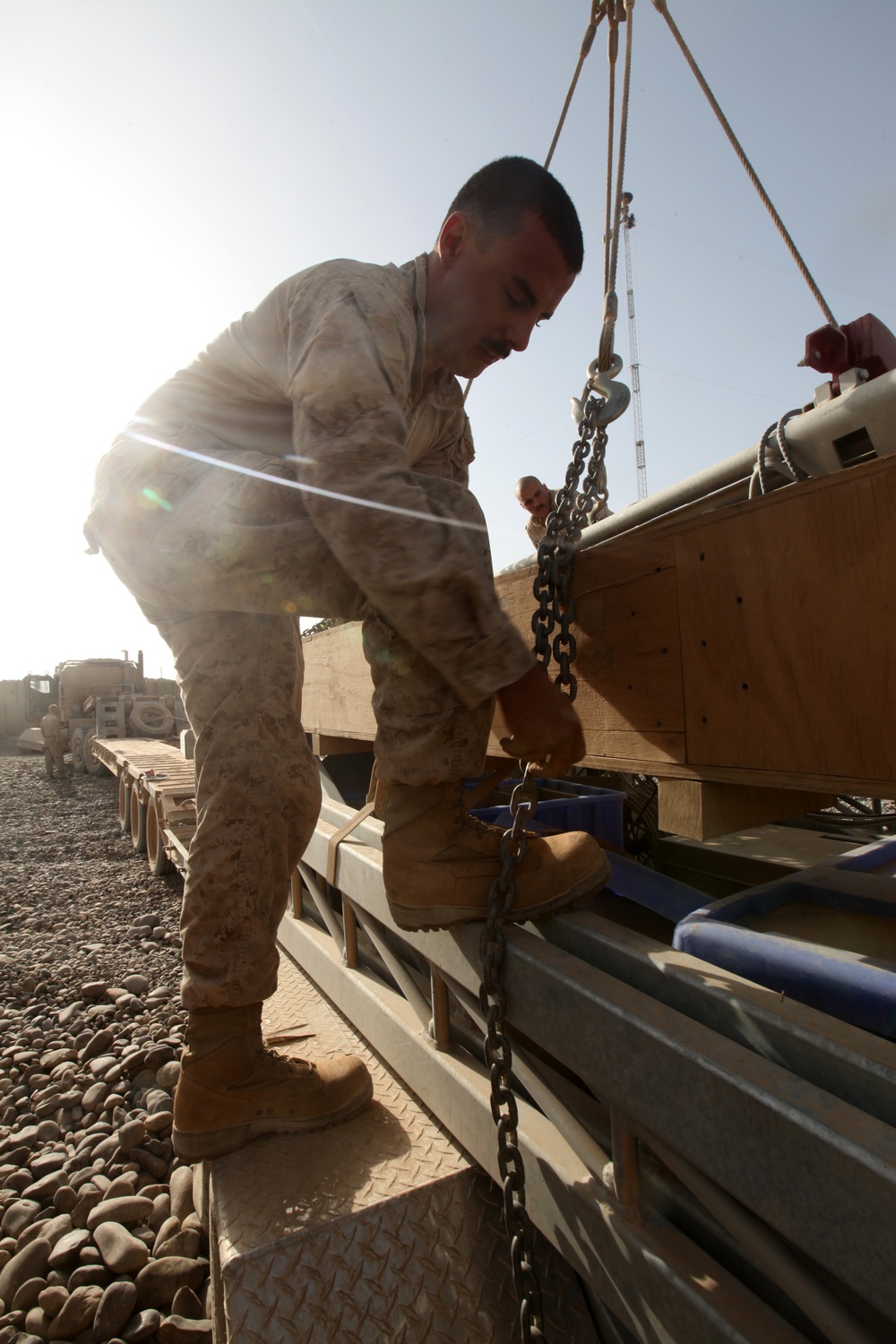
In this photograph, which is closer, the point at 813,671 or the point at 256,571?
the point at 813,671

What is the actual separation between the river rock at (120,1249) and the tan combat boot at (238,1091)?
1.75ft

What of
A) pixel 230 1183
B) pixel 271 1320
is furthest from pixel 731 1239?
pixel 230 1183

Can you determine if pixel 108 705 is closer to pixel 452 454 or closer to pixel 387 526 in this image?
pixel 452 454

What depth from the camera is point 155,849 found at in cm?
660

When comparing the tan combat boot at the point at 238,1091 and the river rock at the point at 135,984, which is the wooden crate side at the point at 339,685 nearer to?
the tan combat boot at the point at 238,1091

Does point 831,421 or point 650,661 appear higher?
point 831,421

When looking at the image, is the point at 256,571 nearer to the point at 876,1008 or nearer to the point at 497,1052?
the point at 497,1052

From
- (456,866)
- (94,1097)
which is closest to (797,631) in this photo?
(456,866)

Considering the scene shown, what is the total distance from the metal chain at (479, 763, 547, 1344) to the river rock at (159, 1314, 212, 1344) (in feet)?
2.98

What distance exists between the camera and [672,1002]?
1.17 metres

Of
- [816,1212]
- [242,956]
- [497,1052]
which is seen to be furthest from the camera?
[242,956]

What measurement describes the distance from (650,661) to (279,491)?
2.69 ft

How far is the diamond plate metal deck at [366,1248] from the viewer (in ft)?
4.42

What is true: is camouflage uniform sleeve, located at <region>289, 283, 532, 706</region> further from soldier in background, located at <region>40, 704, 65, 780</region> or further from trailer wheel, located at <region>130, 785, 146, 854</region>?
soldier in background, located at <region>40, 704, 65, 780</region>
